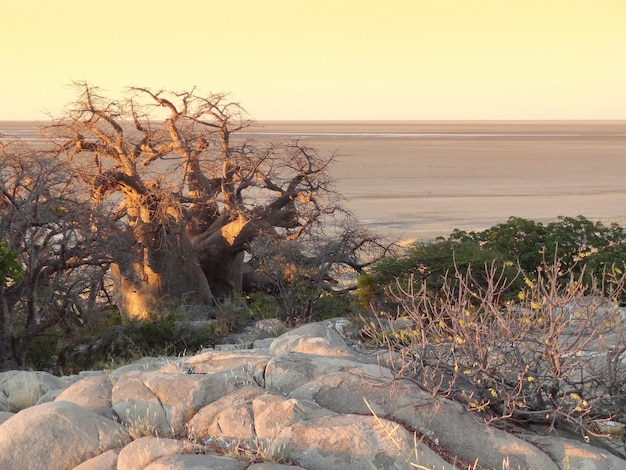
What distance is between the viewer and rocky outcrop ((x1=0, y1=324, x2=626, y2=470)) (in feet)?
21.3

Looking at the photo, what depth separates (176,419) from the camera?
7.23 metres

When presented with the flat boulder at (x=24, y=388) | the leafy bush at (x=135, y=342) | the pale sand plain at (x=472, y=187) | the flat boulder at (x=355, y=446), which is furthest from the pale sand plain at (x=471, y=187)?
the flat boulder at (x=355, y=446)

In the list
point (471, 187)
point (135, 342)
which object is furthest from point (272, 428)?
point (471, 187)

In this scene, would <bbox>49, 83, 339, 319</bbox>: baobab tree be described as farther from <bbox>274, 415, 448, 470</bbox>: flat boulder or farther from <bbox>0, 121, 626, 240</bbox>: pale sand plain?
<bbox>274, 415, 448, 470</bbox>: flat boulder

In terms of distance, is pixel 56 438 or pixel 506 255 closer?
pixel 56 438

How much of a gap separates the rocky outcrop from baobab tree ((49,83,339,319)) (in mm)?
11928

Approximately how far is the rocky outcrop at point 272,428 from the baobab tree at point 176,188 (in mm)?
11928

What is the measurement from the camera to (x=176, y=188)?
20.6 meters

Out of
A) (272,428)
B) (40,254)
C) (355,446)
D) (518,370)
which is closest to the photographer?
(355,446)

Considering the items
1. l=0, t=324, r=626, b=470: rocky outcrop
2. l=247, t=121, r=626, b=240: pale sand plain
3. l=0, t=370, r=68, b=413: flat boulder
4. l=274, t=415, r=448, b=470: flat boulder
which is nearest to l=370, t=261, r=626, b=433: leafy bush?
l=0, t=324, r=626, b=470: rocky outcrop

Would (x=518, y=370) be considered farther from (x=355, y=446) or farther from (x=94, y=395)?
(x=94, y=395)

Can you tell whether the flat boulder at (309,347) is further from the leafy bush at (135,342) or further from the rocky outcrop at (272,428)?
the leafy bush at (135,342)

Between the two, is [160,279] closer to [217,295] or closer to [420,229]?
[217,295]

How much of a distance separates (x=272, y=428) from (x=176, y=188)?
47.1 ft
